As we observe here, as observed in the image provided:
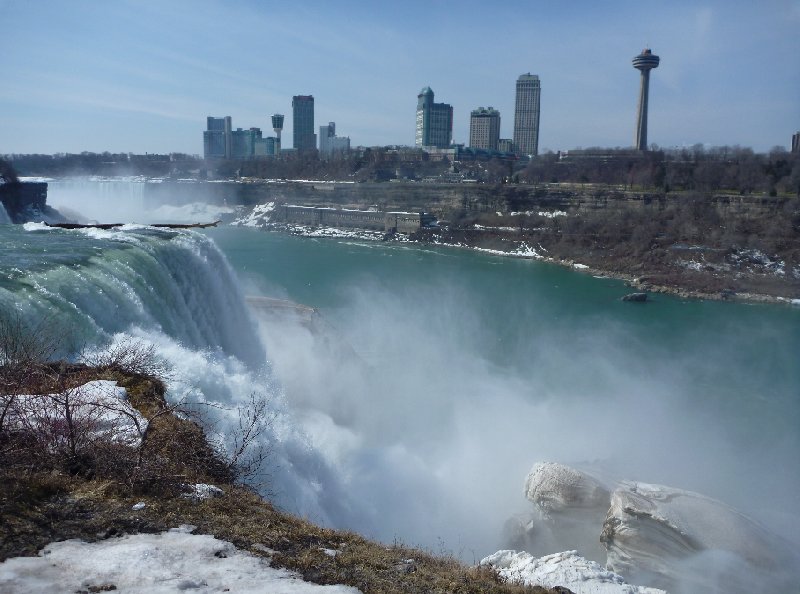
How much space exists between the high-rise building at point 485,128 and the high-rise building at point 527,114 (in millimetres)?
4100

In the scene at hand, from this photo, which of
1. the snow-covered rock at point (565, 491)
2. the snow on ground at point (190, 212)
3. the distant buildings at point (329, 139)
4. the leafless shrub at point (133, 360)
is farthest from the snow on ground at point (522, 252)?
the distant buildings at point (329, 139)

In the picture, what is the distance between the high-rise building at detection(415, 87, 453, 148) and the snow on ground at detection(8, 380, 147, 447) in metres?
70.2

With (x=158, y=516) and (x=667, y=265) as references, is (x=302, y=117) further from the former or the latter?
(x=158, y=516)

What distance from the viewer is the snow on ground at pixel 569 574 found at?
3150 mm

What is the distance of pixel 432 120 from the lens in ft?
237

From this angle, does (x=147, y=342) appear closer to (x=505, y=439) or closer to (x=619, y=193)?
(x=505, y=439)

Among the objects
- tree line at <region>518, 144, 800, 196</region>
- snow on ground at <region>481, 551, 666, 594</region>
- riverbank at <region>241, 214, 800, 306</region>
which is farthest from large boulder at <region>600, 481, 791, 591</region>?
tree line at <region>518, 144, 800, 196</region>

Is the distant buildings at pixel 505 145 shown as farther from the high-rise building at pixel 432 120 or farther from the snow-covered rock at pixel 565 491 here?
the snow-covered rock at pixel 565 491

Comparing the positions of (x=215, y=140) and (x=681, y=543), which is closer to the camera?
(x=681, y=543)

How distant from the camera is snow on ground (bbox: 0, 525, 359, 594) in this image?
6.40 feet

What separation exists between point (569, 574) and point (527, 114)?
76243 millimetres

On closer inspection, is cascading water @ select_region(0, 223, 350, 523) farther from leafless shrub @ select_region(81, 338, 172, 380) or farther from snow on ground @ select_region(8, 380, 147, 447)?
snow on ground @ select_region(8, 380, 147, 447)

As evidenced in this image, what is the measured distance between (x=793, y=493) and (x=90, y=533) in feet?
21.6

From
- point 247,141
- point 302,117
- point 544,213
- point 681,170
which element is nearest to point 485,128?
point 302,117
